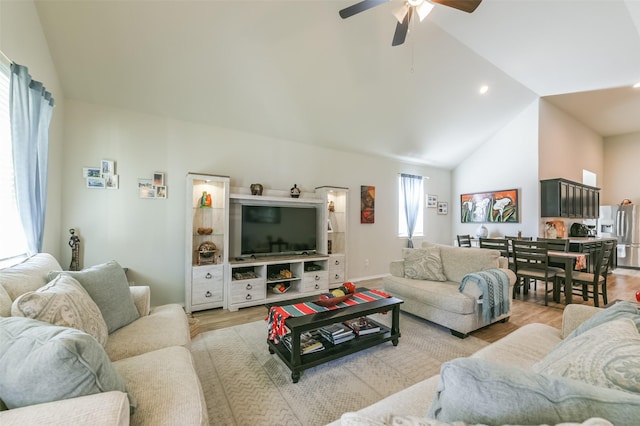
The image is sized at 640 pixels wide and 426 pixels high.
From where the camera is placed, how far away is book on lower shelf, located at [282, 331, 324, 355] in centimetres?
215

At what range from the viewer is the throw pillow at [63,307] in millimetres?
1210

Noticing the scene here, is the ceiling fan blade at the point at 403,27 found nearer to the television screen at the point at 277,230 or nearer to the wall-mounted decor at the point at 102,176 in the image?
the television screen at the point at 277,230

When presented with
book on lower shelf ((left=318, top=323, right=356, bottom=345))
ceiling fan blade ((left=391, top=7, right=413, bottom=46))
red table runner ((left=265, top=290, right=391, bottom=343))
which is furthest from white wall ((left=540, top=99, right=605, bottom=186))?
book on lower shelf ((left=318, top=323, right=356, bottom=345))

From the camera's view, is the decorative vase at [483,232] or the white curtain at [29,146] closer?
the white curtain at [29,146]

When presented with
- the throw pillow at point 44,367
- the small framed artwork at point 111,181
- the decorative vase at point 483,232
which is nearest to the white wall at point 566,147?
the decorative vase at point 483,232

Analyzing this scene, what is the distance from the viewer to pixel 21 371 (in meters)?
0.87

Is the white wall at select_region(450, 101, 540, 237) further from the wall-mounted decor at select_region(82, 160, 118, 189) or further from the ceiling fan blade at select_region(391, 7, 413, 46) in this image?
the wall-mounted decor at select_region(82, 160, 118, 189)

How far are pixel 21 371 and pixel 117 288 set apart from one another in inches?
45.7

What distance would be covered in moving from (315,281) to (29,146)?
334 centimetres

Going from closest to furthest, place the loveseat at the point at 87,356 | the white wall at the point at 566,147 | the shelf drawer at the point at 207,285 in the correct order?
1. the loveseat at the point at 87,356
2. the shelf drawer at the point at 207,285
3. the white wall at the point at 566,147

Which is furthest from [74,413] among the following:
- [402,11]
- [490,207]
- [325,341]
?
[490,207]

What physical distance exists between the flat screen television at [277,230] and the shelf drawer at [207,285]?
1.60 feet

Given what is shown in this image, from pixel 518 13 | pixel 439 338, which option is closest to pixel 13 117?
pixel 439 338

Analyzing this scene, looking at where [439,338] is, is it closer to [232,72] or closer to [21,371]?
[21,371]
